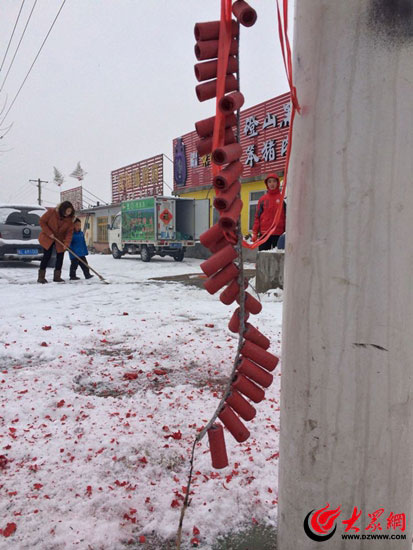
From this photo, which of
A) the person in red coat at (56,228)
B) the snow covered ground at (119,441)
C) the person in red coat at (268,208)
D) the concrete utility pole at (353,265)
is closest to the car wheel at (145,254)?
the person in red coat at (56,228)

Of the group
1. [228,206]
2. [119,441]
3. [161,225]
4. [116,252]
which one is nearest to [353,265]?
[228,206]

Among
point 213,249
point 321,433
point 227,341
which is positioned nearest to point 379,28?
point 213,249

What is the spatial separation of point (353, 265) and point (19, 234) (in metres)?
10.7

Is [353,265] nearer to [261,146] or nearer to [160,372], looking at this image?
[160,372]

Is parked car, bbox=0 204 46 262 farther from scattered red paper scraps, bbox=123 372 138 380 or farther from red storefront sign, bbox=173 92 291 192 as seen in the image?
scattered red paper scraps, bbox=123 372 138 380

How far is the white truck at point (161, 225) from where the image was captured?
14.5 metres

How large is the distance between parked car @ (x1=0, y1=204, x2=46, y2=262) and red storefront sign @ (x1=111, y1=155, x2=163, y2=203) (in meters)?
10.8

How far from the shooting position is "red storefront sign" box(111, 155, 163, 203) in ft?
67.7

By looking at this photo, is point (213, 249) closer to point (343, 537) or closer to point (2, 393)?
point (343, 537)

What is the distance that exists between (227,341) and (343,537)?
2.81 m

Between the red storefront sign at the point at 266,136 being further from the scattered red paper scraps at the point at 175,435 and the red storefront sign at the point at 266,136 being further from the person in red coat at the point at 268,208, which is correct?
the scattered red paper scraps at the point at 175,435

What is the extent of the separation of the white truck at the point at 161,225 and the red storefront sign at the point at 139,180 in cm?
522

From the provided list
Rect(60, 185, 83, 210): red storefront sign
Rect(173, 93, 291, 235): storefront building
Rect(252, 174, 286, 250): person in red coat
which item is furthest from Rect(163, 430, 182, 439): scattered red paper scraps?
Rect(60, 185, 83, 210): red storefront sign

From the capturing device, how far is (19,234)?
10.1 metres
